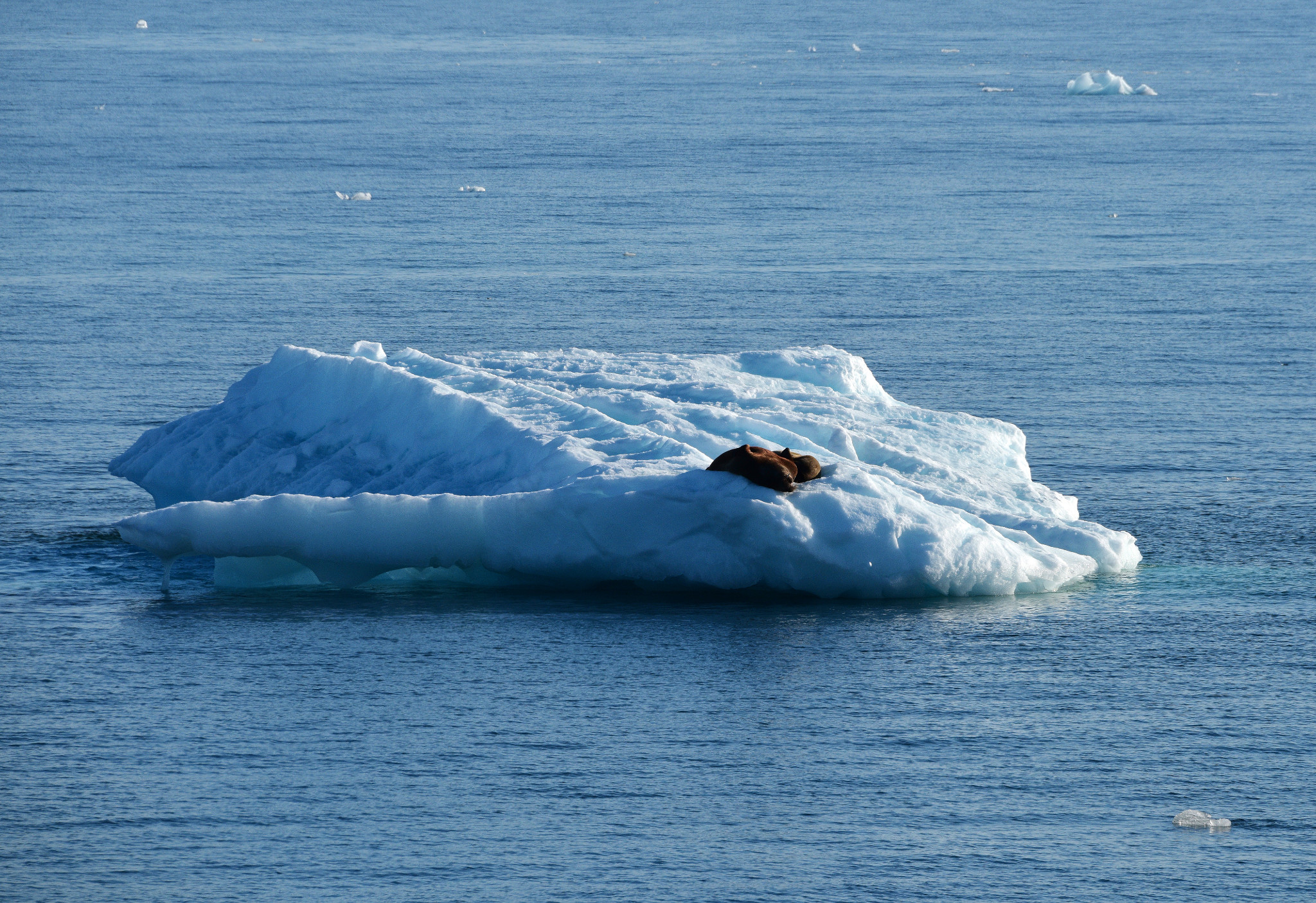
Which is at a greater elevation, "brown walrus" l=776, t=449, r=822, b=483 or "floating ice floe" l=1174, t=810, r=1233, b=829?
"brown walrus" l=776, t=449, r=822, b=483

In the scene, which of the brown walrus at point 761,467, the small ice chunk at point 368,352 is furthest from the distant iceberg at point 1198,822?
the small ice chunk at point 368,352

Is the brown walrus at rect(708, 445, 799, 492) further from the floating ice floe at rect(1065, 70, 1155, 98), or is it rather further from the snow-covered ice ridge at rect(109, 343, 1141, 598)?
the floating ice floe at rect(1065, 70, 1155, 98)

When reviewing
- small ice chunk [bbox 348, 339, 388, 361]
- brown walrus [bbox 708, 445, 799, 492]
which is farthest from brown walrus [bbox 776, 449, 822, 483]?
small ice chunk [bbox 348, 339, 388, 361]

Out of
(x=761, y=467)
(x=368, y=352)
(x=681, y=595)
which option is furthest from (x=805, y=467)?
(x=368, y=352)

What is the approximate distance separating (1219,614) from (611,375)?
23.4 ft

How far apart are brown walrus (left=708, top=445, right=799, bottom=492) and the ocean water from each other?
3.37 feet

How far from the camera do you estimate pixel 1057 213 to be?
39531 millimetres

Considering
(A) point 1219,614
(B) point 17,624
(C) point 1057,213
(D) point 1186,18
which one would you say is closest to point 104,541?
(B) point 17,624

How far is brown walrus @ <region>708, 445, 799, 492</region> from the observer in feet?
51.1

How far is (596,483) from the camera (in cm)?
1594

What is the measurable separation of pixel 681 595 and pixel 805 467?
59.5 inches

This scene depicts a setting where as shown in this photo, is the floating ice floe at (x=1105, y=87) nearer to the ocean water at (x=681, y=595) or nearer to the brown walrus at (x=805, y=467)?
the ocean water at (x=681, y=595)

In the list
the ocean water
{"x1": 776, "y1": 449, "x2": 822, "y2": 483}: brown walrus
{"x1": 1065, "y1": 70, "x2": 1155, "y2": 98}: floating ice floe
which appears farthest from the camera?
{"x1": 1065, "y1": 70, "x2": 1155, "y2": 98}: floating ice floe

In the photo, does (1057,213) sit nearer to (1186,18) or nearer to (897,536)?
(897,536)
